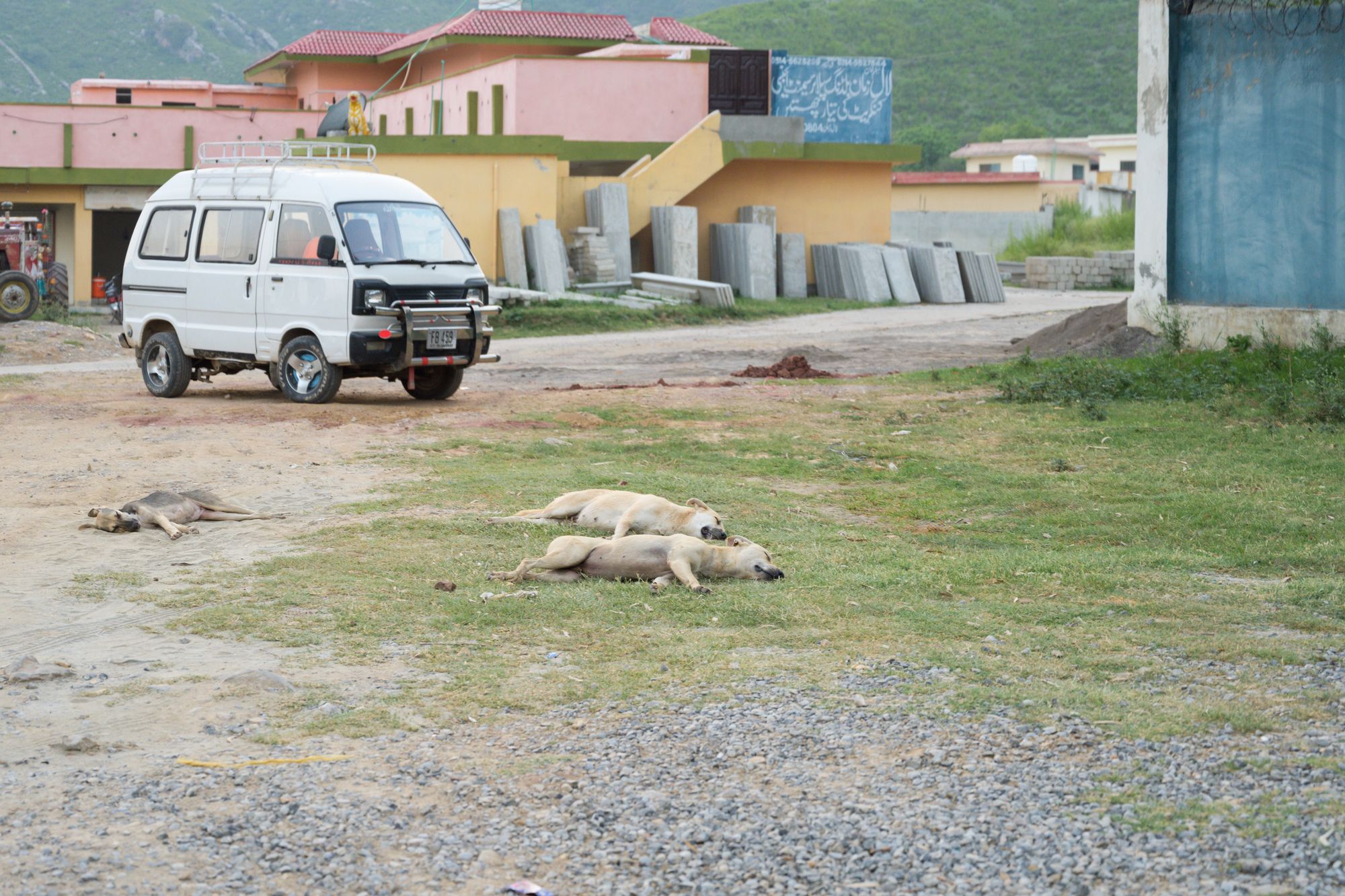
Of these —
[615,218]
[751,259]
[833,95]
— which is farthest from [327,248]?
[833,95]

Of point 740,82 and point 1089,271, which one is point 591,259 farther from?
point 1089,271

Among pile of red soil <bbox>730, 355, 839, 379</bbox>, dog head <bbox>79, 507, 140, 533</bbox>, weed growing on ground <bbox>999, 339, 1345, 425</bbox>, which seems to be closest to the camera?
dog head <bbox>79, 507, 140, 533</bbox>

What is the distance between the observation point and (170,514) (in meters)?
8.78

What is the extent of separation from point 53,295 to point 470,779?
2520cm

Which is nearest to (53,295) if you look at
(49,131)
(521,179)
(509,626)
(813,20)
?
(49,131)

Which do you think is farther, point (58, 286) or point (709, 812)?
point (58, 286)

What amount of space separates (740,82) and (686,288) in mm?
7449

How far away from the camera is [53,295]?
2719 cm

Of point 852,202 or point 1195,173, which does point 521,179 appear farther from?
point 1195,173

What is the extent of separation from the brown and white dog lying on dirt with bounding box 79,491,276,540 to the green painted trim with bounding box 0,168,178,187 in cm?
2368

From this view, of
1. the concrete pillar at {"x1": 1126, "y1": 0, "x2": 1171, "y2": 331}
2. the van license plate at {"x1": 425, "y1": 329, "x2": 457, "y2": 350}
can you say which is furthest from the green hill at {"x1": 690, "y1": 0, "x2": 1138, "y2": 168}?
the van license plate at {"x1": 425, "y1": 329, "x2": 457, "y2": 350}

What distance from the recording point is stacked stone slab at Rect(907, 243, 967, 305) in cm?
3209

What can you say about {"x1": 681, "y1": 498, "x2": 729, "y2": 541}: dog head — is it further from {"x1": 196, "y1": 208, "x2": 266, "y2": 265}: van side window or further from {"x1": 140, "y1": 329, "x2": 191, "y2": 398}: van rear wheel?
{"x1": 140, "y1": 329, "x2": 191, "y2": 398}: van rear wheel

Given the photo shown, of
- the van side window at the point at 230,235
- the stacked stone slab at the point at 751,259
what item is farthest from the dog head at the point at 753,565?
the stacked stone slab at the point at 751,259
